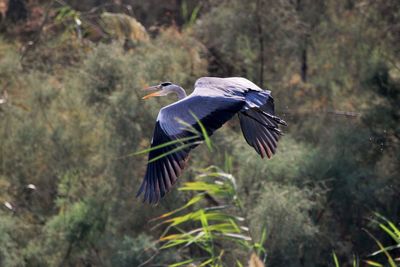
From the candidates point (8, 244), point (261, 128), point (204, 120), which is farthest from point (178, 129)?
point (8, 244)

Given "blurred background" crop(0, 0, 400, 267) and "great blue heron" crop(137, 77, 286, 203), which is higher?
"great blue heron" crop(137, 77, 286, 203)

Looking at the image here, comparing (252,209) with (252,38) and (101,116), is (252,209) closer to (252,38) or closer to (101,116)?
(101,116)

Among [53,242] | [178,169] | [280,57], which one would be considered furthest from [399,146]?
[178,169]

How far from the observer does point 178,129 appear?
8688 millimetres

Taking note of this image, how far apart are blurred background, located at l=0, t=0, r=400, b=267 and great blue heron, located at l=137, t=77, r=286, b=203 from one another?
5255 mm

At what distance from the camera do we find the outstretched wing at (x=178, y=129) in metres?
8.41

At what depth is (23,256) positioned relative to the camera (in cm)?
1612

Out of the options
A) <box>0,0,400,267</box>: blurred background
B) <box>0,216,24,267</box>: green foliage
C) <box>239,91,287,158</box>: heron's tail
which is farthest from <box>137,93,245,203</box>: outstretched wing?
<box>0,216,24,267</box>: green foliage

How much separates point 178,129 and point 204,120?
0.19m

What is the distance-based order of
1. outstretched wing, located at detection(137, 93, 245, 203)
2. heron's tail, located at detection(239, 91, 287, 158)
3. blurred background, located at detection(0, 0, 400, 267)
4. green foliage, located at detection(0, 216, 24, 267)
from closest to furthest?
1. outstretched wing, located at detection(137, 93, 245, 203)
2. heron's tail, located at detection(239, 91, 287, 158)
3. green foliage, located at detection(0, 216, 24, 267)
4. blurred background, located at detection(0, 0, 400, 267)

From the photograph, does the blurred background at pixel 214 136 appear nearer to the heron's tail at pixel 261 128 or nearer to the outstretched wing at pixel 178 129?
the heron's tail at pixel 261 128

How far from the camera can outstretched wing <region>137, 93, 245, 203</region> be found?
841cm

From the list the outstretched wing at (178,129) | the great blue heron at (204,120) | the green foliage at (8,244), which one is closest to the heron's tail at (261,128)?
the great blue heron at (204,120)

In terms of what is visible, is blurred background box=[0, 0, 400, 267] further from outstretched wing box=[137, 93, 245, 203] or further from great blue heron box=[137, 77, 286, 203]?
outstretched wing box=[137, 93, 245, 203]
